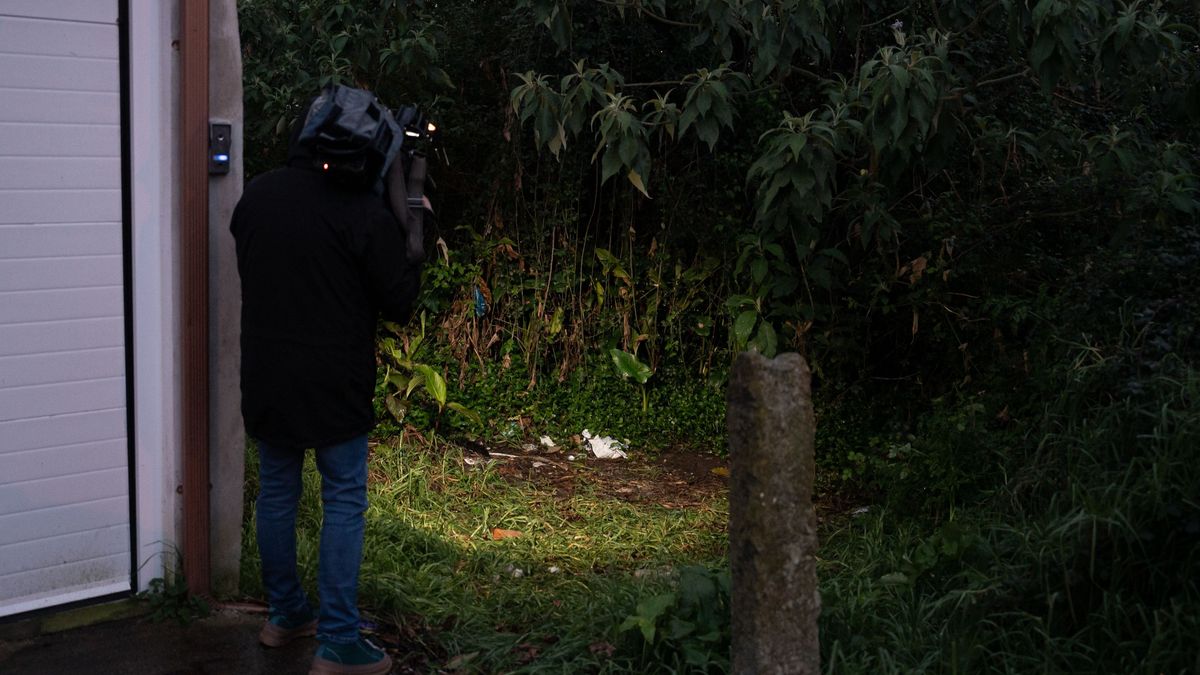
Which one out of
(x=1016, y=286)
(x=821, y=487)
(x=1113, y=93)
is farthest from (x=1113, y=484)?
(x=1113, y=93)

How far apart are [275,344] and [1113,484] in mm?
2798

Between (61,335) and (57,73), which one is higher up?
(57,73)

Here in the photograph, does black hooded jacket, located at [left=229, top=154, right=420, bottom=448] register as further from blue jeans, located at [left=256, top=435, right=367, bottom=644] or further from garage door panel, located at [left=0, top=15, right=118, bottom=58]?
garage door panel, located at [left=0, top=15, right=118, bottom=58]

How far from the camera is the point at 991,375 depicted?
5938 mm

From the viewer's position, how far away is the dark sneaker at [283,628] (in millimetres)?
4512

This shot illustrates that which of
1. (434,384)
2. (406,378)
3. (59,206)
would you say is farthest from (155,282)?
(406,378)

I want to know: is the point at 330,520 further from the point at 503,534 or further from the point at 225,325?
the point at 503,534

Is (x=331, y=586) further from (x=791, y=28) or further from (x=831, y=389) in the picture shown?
(x=831, y=389)

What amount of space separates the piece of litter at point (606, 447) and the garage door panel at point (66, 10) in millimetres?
4220

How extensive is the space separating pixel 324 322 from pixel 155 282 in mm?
977

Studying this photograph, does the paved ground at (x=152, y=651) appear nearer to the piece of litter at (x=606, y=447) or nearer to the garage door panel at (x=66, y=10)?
the garage door panel at (x=66, y=10)

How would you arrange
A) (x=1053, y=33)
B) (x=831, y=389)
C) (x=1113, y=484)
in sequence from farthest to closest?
(x=831, y=389) < (x=1053, y=33) < (x=1113, y=484)

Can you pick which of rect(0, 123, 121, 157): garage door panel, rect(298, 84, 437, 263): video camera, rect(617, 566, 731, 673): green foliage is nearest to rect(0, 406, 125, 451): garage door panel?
rect(0, 123, 121, 157): garage door panel

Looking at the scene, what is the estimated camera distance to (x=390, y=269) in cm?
404
